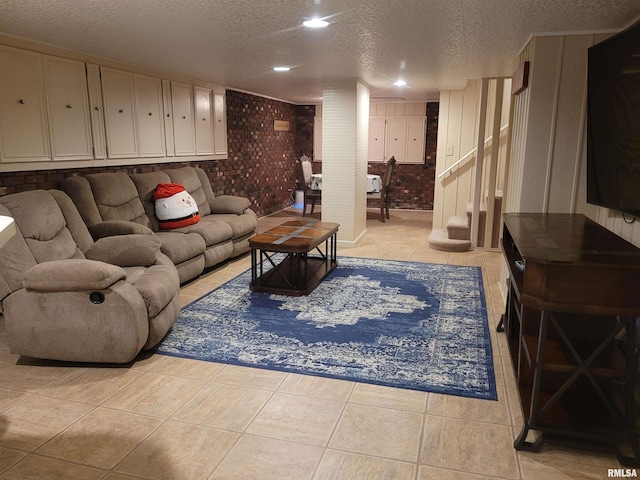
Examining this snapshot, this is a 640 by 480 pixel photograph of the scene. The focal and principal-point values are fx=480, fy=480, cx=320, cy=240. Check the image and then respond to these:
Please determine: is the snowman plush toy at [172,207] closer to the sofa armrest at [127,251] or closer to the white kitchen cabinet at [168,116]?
the white kitchen cabinet at [168,116]

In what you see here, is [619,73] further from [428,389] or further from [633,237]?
[428,389]

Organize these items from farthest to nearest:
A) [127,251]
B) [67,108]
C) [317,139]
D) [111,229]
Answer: [317,139] < [67,108] < [111,229] < [127,251]

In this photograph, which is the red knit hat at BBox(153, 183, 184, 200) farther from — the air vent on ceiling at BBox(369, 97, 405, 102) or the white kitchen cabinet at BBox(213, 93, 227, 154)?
the air vent on ceiling at BBox(369, 97, 405, 102)

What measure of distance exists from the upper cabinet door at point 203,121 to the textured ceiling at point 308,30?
84 centimetres

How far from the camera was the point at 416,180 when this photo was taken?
31.4 feet

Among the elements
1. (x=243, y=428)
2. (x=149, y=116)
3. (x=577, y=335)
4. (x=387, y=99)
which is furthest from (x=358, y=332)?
(x=387, y=99)

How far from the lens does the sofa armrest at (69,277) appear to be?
2.70 metres

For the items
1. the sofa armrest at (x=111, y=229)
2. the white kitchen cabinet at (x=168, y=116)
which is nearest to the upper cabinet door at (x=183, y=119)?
the white kitchen cabinet at (x=168, y=116)

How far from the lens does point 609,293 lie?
6.18ft

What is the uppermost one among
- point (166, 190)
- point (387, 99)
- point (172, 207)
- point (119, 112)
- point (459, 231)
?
point (387, 99)

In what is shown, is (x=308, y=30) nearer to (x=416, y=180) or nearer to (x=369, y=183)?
(x=369, y=183)

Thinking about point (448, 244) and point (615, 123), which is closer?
point (615, 123)

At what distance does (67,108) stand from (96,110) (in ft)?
1.10

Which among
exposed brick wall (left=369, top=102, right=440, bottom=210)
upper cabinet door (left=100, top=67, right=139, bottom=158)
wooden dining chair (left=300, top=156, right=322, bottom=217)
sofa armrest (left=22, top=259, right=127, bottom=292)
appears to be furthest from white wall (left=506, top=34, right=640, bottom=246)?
exposed brick wall (left=369, top=102, right=440, bottom=210)
